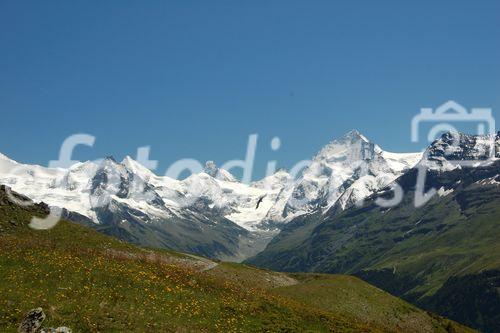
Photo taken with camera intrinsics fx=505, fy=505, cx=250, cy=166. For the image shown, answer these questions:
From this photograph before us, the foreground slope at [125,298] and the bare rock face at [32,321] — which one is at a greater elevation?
the foreground slope at [125,298]

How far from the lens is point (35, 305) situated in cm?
3384

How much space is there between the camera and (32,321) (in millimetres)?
31109

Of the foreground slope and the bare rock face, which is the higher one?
the foreground slope

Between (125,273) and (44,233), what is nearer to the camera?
(125,273)

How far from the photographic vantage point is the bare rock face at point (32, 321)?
30750mm

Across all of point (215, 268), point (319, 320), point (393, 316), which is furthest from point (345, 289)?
point (319, 320)

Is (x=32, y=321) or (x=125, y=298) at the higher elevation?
(x=125, y=298)

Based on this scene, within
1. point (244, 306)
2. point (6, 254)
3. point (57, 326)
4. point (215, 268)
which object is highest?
point (215, 268)

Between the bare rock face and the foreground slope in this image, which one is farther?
the foreground slope

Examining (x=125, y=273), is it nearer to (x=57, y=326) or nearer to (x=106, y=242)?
(x=57, y=326)

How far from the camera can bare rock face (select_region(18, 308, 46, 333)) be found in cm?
3075

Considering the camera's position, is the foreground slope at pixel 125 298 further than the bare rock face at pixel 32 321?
Yes

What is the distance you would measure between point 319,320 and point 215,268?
3206 cm

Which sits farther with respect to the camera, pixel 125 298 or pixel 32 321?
pixel 125 298
